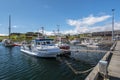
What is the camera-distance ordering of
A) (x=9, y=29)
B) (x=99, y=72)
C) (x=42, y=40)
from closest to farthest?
(x=99, y=72) < (x=42, y=40) < (x=9, y=29)

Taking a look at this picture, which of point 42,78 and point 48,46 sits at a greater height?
point 48,46

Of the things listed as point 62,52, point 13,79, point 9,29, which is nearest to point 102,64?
point 13,79

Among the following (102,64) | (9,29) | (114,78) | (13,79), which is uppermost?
(9,29)

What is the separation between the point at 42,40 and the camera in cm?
2497

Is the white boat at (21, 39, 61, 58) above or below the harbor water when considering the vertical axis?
above

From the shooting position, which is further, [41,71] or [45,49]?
[45,49]

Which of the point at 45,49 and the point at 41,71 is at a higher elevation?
the point at 45,49

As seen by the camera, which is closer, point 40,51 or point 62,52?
point 40,51

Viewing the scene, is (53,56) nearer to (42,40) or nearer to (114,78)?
(42,40)

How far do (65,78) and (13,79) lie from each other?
513cm

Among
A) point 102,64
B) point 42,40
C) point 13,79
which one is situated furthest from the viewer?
point 42,40

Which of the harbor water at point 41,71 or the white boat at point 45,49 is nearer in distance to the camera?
the harbor water at point 41,71

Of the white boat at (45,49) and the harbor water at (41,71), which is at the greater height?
the white boat at (45,49)

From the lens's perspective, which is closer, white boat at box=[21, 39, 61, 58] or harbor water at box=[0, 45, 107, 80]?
harbor water at box=[0, 45, 107, 80]
